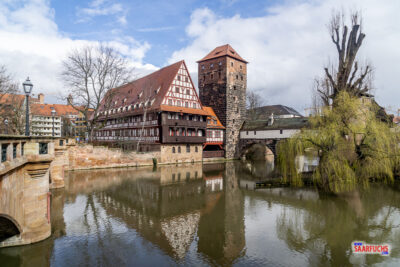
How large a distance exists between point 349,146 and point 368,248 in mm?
7844

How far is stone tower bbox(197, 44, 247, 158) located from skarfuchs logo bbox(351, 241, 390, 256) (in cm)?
2903

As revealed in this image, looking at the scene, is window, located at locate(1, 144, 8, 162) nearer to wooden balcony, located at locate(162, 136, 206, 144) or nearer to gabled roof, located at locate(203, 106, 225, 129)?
wooden balcony, located at locate(162, 136, 206, 144)

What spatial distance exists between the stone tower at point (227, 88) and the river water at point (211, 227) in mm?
21435

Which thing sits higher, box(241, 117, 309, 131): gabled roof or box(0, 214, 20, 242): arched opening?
box(241, 117, 309, 131): gabled roof

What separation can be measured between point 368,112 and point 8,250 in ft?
60.2

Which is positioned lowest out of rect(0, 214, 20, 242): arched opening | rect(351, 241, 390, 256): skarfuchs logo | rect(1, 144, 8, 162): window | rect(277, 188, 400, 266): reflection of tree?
rect(351, 241, 390, 256): skarfuchs logo

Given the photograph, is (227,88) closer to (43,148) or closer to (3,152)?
(43,148)

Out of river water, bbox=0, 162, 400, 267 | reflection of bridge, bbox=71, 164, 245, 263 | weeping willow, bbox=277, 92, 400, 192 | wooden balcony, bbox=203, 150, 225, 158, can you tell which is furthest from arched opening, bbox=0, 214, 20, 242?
wooden balcony, bbox=203, 150, 225, 158

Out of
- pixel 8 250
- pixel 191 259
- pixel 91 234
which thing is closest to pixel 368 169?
pixel 191 259

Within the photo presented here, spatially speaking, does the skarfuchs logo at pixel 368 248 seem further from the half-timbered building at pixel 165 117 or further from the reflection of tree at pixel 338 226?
the half-timbered building at pixel 165 117

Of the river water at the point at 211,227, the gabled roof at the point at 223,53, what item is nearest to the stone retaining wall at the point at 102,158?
the river water at the point at 211,227

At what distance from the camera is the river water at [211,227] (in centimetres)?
782

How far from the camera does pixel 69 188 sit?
17016 mm

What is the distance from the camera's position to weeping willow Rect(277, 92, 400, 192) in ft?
48.3
